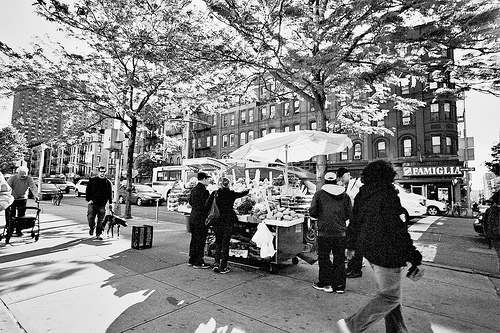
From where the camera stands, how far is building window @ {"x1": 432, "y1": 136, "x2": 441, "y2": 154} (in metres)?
27.7

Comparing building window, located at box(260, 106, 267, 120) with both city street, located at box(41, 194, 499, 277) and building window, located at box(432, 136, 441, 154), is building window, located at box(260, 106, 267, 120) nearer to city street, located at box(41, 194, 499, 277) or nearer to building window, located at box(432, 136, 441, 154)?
building window, located at box(432, 136, 441, 154)

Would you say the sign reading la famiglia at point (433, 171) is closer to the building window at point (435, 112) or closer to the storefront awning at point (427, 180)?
the storefront awning at point (427, 180)

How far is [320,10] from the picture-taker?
752 centimetres

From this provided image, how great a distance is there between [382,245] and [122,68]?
42.3 feet

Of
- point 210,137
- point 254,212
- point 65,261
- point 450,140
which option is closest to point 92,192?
point 65,261

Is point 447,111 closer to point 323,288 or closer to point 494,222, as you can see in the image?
point 494,222

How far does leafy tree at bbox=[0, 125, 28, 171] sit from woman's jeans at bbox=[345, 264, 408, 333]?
179ft

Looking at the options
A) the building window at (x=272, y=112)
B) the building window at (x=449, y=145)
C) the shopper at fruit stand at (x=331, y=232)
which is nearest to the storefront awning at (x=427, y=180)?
the building window at (x=449, y=145)


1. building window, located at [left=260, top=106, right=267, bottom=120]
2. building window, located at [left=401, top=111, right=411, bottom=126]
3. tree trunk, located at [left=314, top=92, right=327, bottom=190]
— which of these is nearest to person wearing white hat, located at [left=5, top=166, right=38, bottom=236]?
tree trunk, located at [left=314, top=92, right=327, bottom=190]

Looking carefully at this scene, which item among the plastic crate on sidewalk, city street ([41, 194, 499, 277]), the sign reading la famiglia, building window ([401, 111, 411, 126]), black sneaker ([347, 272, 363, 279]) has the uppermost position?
building window ([401, 111, 411, 126])

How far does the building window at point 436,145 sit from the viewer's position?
91.0 ft

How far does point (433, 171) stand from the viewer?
2733 cm

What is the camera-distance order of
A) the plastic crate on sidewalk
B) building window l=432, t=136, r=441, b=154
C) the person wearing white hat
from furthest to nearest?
1. building window l=432, t=136, r=441, b=154
2. the person wearing white hat
3. the plastic crate on sidewalk

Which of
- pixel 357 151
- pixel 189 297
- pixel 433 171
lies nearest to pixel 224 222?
pixel 189 297
